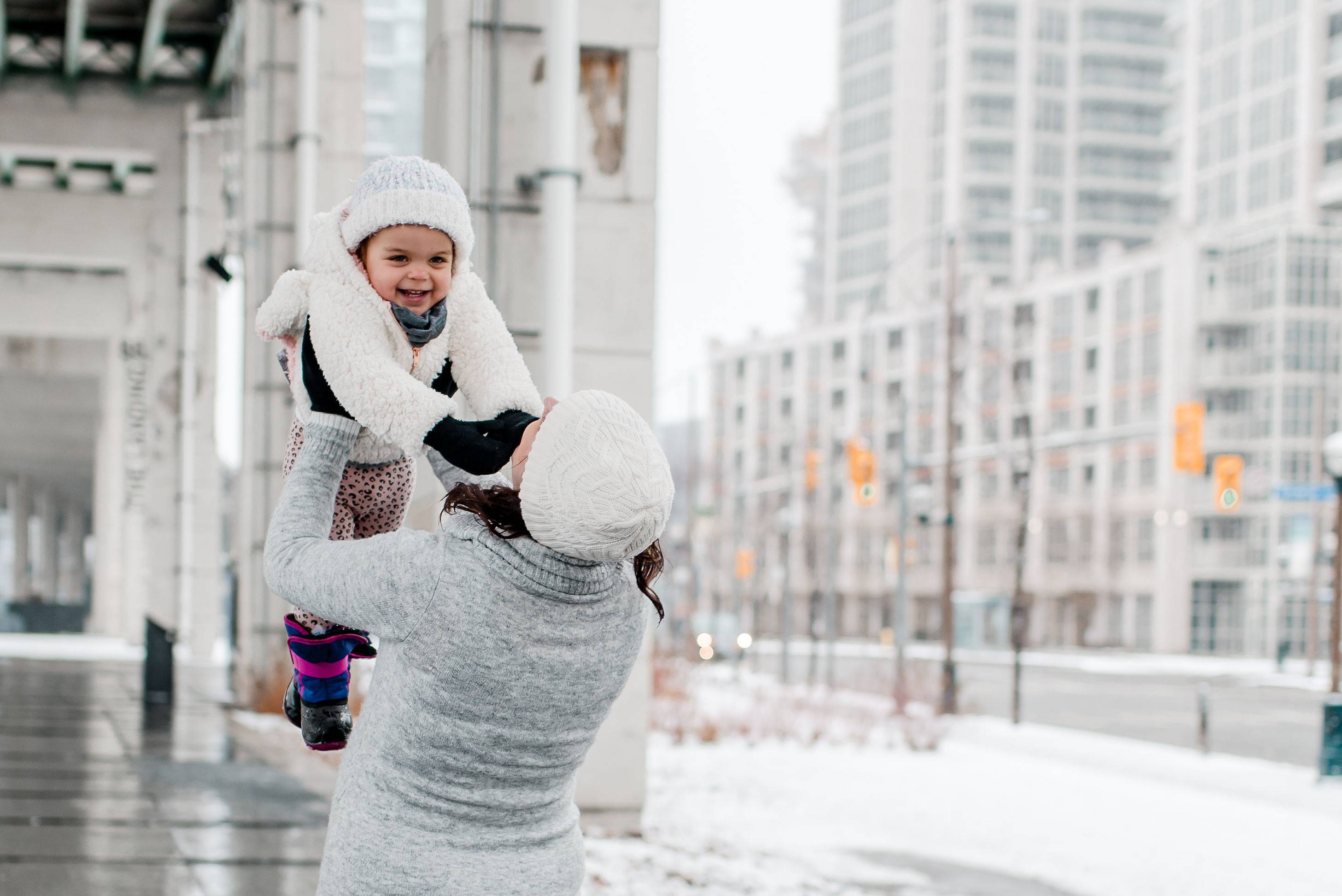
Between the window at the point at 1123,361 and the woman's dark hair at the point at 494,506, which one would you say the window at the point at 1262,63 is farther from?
the woman's dark hair at the point at 494,506

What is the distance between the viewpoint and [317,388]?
90.2 inches

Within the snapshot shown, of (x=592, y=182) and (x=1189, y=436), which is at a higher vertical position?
(x=592, y=182)

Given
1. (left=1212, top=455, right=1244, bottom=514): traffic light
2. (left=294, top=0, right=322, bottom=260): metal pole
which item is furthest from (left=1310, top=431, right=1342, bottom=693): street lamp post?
(left=294, top=0, right=322, bottom=260): metal pole

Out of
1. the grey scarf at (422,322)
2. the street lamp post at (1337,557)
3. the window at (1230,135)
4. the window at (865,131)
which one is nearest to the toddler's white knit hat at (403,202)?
the grey scarf at (422,322)

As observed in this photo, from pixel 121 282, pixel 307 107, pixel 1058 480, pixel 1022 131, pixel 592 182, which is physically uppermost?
pixel 1022 131

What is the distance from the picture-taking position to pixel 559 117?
7.49 m

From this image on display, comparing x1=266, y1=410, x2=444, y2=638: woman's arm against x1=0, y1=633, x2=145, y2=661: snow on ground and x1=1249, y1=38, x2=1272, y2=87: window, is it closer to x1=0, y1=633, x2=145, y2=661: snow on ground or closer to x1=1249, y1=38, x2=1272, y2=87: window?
x1=0, y1=633, x2=145, y2=661: snow on ground

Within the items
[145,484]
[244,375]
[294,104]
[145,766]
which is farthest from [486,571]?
[145,484]

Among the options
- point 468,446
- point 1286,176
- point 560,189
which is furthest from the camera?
point 1286,176

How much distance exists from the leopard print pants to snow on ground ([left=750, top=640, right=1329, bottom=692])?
37.4 metres

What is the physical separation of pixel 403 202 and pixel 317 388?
31cm

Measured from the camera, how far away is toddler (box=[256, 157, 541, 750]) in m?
2.24

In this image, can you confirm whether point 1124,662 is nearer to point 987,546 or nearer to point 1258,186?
point 987,546

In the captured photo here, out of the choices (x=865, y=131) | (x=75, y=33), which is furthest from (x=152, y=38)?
(x=865, y=131)
